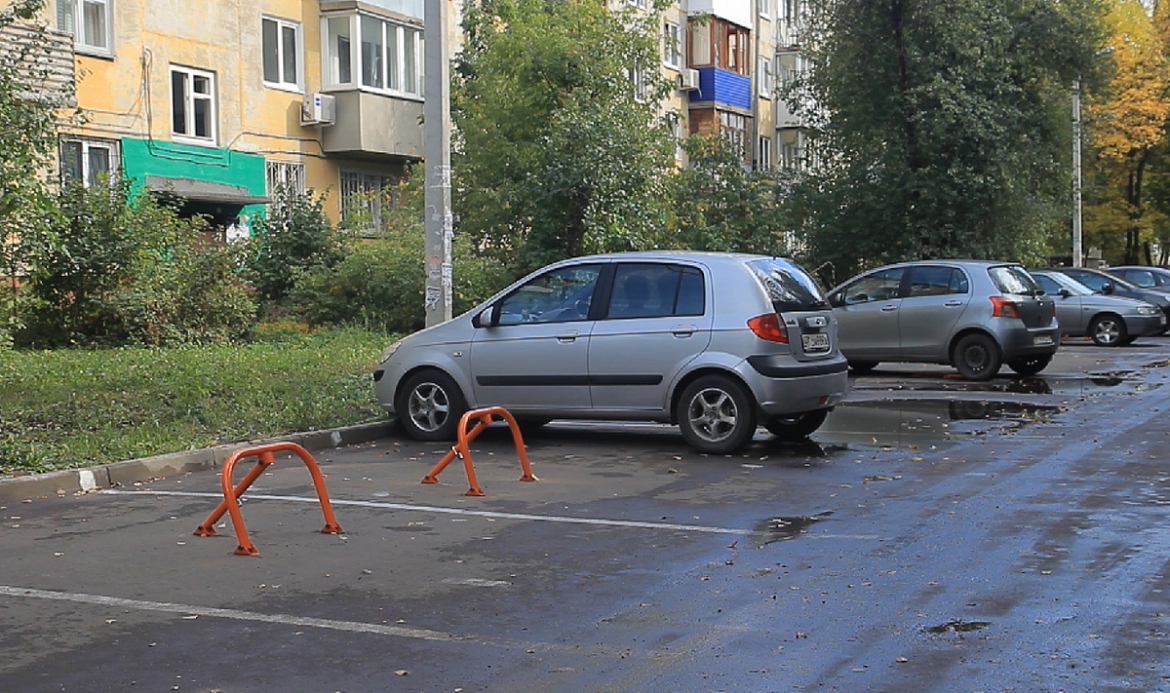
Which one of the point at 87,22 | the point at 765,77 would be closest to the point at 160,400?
the point at 87,22

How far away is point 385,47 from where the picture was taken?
31.2 metres

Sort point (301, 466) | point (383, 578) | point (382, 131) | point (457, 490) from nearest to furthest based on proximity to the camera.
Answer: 1. point (383, 578)
2. point (457, 490)
3. point (301, 466)
4. point (382, 131)

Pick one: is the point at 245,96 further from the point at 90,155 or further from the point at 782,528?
the point at 782,528

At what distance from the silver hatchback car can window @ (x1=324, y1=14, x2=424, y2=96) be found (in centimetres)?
1851

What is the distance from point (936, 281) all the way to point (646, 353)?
8894 millimetres

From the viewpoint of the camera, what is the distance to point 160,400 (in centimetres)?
1398

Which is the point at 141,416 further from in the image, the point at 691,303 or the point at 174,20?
the point at 174,20

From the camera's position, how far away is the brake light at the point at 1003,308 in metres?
19.3

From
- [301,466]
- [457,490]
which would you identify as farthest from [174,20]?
[457,490]

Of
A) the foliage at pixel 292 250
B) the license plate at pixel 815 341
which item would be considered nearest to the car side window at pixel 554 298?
the license plate at pixel 815 341

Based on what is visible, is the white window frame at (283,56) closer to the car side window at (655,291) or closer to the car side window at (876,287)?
the car side window at (876,287)

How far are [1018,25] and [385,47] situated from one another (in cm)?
1418

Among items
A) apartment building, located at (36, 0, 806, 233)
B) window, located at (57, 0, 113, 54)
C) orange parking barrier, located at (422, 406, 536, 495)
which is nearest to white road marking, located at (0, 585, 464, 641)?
orange parking barrier, located at (422, 406, 536, 495)

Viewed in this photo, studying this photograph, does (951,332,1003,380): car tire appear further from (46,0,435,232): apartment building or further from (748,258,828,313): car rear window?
(46,0,435,232): apartment building
